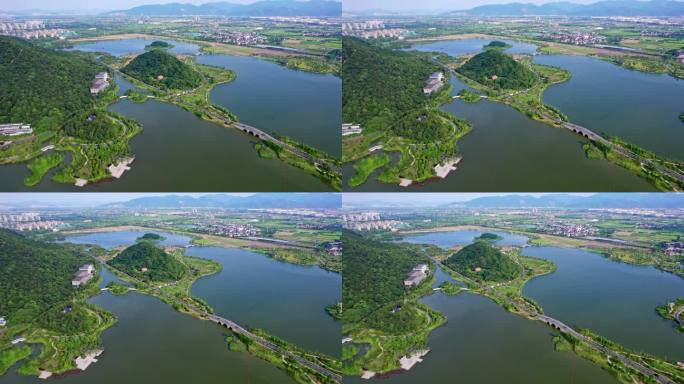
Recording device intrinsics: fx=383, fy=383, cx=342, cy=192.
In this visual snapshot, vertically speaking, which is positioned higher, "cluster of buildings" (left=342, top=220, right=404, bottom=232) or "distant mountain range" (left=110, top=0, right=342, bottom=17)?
"distant mountain range" (left=110, top=0, right=342, bottom=17)

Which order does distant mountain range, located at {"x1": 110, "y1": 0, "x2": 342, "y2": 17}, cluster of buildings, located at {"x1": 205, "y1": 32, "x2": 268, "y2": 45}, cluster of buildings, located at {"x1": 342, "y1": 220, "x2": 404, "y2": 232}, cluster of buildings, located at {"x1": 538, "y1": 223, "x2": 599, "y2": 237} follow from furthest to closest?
distant mountain range, located at {"x1": 110, "y1": 0, "x2": 342, "y2": 17}
cluster of buildings, located at {"x1": 205, "y1": 32, "x2": 268, "y2": 45}
cluster of buildings, located at {"x1": 538, "y1": 223, "x2": 599, "y2": 237}
cluster of buildings, located at {"x1": 342, "y1": 220, "x2": 404, "y2": 232}

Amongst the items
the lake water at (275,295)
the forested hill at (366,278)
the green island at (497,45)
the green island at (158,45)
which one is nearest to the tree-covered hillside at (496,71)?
the green island at (497,45)

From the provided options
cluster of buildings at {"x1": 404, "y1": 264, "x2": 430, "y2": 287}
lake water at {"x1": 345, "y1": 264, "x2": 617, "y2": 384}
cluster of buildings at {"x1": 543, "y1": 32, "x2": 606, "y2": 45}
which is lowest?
lake water at {"x1": 345, "y1": 264, "x2": 617, "y2": 384}

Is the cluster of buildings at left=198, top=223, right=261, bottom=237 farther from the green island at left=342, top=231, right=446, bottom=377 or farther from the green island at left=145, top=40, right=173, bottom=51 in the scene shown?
the green island at left=145, top=40, right=173, bottom=51

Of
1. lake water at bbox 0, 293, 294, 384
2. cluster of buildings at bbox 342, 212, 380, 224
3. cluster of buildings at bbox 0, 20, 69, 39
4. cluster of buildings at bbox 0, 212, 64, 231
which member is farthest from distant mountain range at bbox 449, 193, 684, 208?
cluster of buildings at bbox 0, 20, 69, 39

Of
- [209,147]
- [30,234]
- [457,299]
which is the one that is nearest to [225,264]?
[209,147]

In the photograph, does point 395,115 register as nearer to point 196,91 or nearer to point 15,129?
point 196,91
